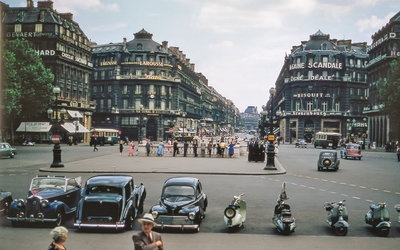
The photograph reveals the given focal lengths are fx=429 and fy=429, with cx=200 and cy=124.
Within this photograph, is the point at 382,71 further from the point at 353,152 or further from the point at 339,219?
the point at 339,219

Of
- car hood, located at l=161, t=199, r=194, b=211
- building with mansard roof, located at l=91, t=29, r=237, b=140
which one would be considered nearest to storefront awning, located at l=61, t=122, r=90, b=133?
building with mansard roof, located at l=91, t=29, r=237, b=140

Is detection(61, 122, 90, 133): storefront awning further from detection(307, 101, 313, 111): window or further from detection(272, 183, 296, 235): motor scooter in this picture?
detection(272, 183, 296, 235): motor scooter

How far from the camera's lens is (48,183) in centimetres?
1457

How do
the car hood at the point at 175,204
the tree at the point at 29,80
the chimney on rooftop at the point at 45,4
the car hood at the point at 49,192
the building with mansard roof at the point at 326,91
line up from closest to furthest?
the car hood at the point at 175,204 → the car hood at the point at 49,192 → the tree at the point at 29,80 → the chimney on rooftop at the point at 45,4 → the building with mansard roof at the point at 326,91

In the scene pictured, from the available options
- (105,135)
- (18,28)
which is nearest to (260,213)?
(105,135)

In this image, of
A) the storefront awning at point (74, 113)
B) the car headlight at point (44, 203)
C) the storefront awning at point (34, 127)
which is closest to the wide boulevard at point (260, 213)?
the car headlight at point (44, 203)

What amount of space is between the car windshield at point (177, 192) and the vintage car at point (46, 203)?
332cm

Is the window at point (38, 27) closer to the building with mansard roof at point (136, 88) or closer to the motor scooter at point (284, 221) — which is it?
the building with mansard roof at point (136, 88)

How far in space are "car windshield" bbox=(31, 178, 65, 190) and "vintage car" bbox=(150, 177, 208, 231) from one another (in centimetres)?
360

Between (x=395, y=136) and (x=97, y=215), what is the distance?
64.4 m

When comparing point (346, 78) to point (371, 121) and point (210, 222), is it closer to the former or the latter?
point (371, 121)

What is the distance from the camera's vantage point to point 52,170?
27797 millimetres

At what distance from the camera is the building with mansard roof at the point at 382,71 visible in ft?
224

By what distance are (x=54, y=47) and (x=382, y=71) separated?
54.9m
